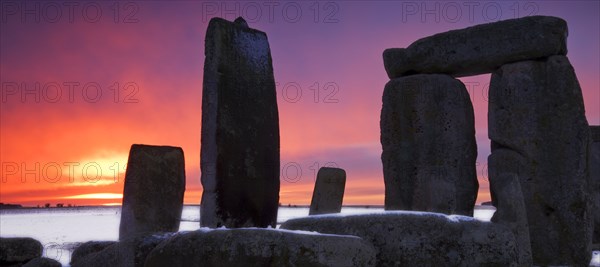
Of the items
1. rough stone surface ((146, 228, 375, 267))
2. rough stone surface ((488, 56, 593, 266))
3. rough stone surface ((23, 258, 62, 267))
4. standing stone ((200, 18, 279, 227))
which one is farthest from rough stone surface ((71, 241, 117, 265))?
rough stone surface ((488, 56, 593, 266))

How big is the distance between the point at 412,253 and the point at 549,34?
7219 millimetres

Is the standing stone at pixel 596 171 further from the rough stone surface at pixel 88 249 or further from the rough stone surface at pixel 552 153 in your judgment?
the rough stone surface at pixel 88 249

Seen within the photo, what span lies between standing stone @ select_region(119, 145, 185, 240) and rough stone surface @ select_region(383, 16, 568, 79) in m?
5.05

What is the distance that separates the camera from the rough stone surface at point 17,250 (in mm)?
10531

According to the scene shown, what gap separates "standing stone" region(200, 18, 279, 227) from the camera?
→ 8688 millimetres

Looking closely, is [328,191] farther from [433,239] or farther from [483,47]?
[433,239]

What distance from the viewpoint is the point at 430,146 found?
12883 mm

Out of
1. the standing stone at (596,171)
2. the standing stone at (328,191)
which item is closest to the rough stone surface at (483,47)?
the standing stone at (328,191)

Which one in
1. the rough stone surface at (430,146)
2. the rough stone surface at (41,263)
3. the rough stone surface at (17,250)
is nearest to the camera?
the rough stone surface at (41,263)

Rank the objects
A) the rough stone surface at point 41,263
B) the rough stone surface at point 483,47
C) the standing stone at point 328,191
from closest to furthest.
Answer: the rough stone surface at point 41,263, the rough stone surface at point 483,47, the standing stone at point 328,191

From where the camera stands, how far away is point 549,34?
39.9 ft

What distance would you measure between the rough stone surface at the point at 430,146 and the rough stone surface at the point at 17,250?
236 inches

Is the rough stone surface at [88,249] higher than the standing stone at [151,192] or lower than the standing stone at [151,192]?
lower

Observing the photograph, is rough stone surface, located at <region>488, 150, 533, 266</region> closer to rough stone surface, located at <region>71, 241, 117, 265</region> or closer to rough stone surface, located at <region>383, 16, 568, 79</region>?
rough stone surface, located at <region>383, 16, 568, 79</region>
